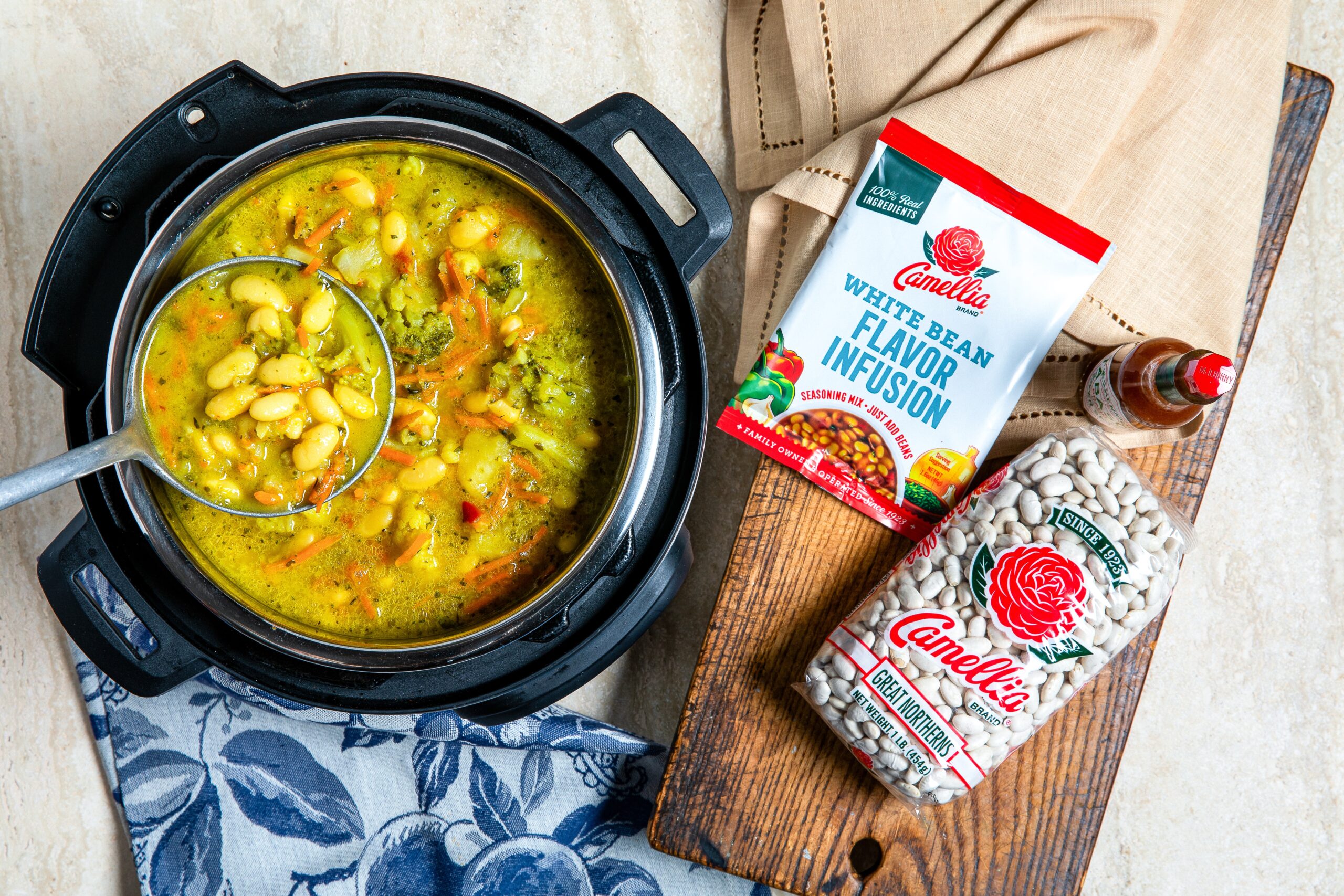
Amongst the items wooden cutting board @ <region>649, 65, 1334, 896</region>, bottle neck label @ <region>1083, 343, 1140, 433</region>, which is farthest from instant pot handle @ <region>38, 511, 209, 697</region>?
bottle neck label @ <region>1083, 343, 1140, 433</region>

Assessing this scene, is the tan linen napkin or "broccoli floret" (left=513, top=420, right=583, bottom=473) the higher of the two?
the tan linen napkin

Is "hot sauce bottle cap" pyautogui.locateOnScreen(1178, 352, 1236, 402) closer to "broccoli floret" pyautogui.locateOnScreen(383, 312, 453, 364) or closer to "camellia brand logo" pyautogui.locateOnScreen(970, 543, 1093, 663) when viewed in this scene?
"camellia brand logo" pyautogui.locateOnScreen(970, 543, 1093, 663)

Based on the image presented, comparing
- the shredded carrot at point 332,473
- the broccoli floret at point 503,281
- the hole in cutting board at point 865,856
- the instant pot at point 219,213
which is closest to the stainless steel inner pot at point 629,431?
the instant pot at point 219,213

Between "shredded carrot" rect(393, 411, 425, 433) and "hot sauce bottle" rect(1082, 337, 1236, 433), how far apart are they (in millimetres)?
1174

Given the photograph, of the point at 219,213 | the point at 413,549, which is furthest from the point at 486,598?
the point at 219,213

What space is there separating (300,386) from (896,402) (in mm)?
1047

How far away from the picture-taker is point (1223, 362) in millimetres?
1257

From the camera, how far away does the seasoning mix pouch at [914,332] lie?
155 cm

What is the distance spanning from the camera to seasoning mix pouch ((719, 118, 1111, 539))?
1552mm

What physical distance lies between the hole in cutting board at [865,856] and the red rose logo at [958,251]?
1.06 meters

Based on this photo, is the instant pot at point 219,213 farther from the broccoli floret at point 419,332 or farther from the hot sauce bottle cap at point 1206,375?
the hot sauce bottle cap at point 1206,375

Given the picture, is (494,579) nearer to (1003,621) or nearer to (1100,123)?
(1003,621)

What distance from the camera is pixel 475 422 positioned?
4.77 ft

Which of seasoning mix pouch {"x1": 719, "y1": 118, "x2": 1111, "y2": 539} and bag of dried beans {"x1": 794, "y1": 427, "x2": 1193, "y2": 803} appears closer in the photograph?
bag of dried beans {"x1": 794, "y1": 427, "x2": 1193, "y2": 803}
